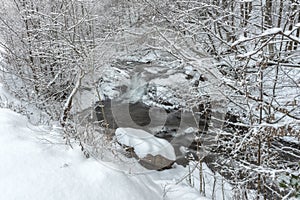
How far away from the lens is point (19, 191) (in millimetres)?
2658

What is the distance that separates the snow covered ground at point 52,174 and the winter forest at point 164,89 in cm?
7

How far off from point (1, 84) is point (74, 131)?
5.69m

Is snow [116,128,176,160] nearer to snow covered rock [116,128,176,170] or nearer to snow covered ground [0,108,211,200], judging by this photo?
snow covered rock [116,128,176,170]

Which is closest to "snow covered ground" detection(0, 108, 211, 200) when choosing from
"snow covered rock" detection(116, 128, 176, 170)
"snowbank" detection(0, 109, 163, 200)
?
"snowbank" detection(0, 109, 163, 200)

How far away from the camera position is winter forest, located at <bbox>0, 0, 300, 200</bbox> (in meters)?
3.87

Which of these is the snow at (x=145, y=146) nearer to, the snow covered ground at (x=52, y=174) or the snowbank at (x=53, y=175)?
the snow covered ground at (x=52, y=174)

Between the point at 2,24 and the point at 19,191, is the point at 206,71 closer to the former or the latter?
the point at 19,191

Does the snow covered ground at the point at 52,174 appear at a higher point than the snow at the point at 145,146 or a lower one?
higher

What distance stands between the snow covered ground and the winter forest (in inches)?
2.8

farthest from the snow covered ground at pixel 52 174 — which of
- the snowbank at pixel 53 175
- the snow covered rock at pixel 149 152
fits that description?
the snow covered rock at pixel 149 152

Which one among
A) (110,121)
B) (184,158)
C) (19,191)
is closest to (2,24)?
(110,121)

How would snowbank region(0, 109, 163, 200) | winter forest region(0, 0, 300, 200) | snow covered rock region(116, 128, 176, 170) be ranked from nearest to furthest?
1. snowbank region(0, 109, 163, 200)
2. winter forest region(0, 0, 300, 200)
3. snow covered rock region(116, 128, 176, 170)

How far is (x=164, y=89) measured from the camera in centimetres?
1109

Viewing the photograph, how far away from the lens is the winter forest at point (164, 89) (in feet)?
12.7
